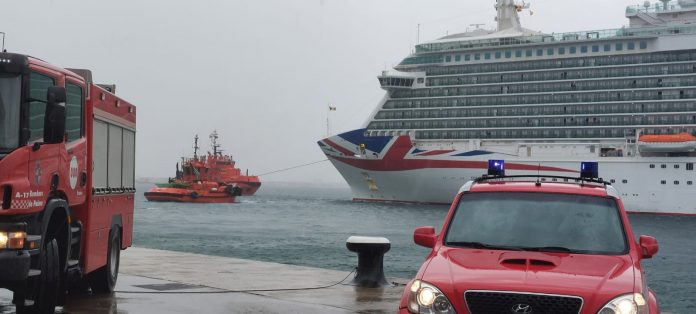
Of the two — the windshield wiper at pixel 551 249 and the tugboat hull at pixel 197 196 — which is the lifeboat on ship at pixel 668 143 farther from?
the windshield wiper at pixel 551 249

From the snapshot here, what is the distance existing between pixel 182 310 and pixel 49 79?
10.5ft

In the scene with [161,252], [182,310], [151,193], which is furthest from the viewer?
[151,193]

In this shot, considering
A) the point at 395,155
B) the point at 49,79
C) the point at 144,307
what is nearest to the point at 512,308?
the point at 49,79

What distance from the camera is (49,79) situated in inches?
350

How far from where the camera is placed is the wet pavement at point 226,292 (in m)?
11.0

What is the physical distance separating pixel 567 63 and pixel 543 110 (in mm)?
5103

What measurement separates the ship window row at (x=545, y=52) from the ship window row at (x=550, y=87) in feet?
9.13

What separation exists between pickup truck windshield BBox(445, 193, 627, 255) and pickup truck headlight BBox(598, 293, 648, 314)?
3.01 feet

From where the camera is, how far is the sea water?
33406 mm

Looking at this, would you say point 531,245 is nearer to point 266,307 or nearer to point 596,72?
point 266,307

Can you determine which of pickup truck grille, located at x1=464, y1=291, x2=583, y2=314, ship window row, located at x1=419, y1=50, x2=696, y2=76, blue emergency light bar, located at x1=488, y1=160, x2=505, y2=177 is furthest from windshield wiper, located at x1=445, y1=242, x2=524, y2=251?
ship window row, located at x1=419, y1=50, x2=696, y2=76

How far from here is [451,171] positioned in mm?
79625

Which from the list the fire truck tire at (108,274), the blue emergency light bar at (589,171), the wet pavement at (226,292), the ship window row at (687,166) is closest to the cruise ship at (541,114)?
the ship window row at (687,166)

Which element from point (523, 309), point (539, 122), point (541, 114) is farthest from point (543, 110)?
point (523, 309)
